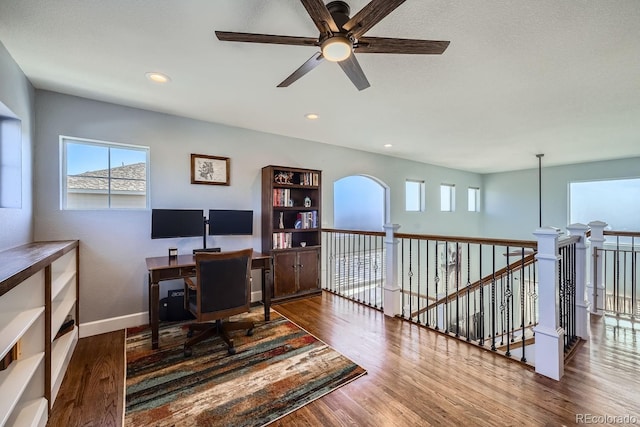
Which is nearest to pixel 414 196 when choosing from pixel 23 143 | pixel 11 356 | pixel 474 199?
pixel 474 199

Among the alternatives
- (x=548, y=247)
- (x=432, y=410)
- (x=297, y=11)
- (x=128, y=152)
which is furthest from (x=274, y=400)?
(x=128, y=152)

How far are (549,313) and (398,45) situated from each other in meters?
2.23

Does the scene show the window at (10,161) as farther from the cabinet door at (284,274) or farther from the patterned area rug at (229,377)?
the cabinet door at (284,274)

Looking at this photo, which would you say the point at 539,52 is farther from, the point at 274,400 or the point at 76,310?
the point at 76,310

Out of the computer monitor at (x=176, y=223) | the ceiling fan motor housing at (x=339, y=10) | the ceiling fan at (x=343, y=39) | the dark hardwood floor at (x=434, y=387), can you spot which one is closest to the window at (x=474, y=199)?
the dark hardwood floor at (x=434, y=387)

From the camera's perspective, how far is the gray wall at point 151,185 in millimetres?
2672

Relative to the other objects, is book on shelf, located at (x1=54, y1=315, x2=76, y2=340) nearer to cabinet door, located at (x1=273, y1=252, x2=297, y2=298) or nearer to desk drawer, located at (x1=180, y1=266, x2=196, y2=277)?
desk drawer, located at (x1=180, y1=266, x2=196, y2=277)

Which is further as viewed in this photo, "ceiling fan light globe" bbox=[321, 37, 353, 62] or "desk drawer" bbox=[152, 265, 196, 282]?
"desk drawer" bbox=[152, 265, 196, 282]

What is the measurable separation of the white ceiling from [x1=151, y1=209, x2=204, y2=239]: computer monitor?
4.01 ft

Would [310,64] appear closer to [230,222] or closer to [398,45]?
[398,45]

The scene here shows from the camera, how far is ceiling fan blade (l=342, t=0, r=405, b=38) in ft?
3.99

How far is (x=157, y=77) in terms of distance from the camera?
240 cm

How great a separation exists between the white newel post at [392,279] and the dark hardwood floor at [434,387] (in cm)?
47

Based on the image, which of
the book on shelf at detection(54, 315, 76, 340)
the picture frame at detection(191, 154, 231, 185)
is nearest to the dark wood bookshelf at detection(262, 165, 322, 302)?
the picture frame at detection(191, 154, 231, 185)
